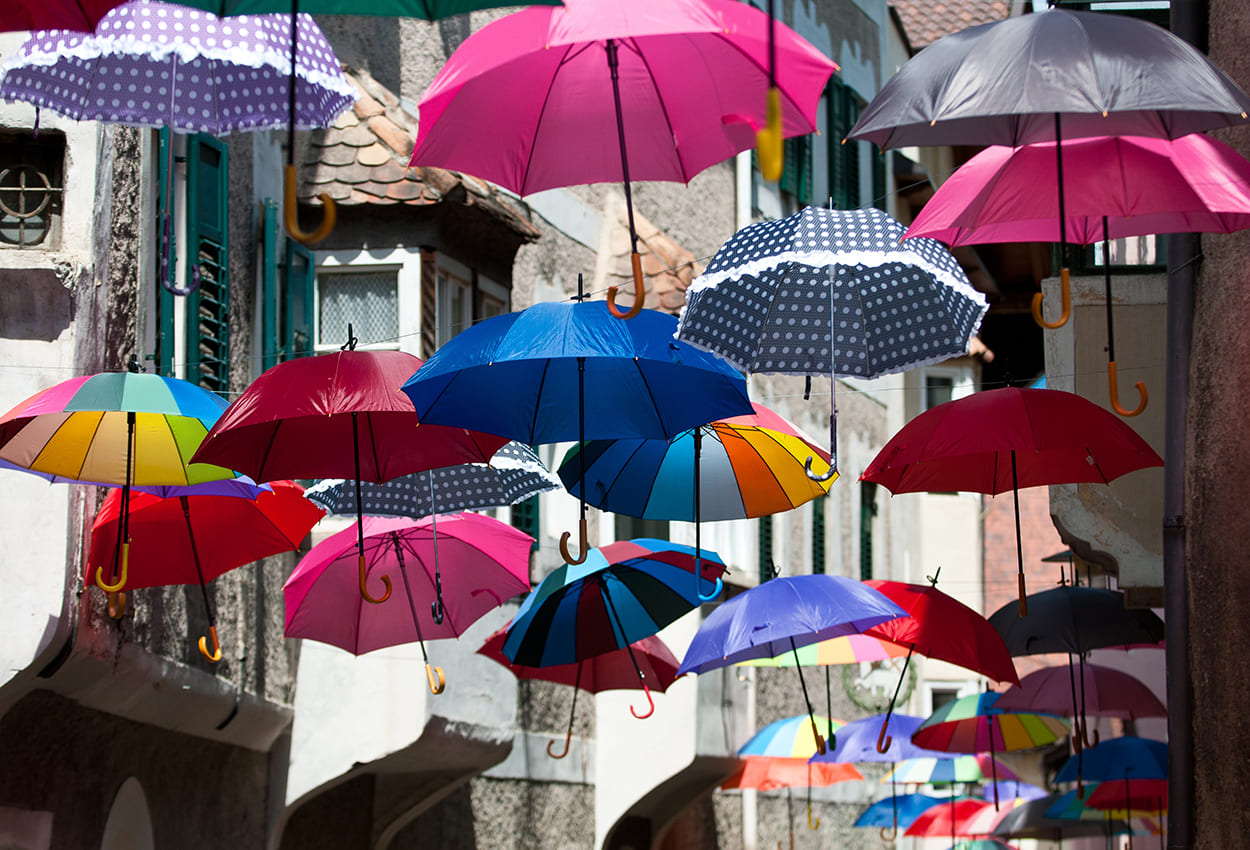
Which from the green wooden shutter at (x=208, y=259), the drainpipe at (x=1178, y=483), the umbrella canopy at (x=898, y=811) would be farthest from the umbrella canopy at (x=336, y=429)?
the umbrella canopy at (x=898, y=811)

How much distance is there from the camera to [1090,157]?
289 inches

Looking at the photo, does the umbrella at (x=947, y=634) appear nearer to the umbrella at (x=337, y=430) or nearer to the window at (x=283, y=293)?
the umbrella at (x=337, y=430)

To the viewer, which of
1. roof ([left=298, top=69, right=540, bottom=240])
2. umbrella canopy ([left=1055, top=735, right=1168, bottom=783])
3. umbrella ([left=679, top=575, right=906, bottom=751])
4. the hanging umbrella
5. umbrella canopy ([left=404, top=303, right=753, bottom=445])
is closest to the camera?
the hanging umbrella

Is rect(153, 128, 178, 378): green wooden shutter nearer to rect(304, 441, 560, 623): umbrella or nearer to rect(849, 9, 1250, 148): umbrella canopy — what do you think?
rect(304, 441, 560, 623): umbrella

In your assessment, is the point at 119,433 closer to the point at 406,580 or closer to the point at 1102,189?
the point at 406,580

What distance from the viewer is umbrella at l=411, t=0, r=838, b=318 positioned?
6746mm

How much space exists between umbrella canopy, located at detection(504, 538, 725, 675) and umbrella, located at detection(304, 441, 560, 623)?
2.63 feet

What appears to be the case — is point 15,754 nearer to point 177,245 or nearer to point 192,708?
point 192,708

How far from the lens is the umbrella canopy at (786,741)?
16.4 meters

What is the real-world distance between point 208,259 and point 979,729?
26.2 ft

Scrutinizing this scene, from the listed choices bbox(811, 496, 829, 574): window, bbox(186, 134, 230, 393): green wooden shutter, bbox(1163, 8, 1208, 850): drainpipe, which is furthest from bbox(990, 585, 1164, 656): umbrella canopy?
bbox(811, 496, 829, 574): window

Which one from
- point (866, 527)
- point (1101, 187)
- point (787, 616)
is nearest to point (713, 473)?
point (787, 616)

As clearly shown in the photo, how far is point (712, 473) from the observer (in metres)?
10.2

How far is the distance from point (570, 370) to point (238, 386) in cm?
396
